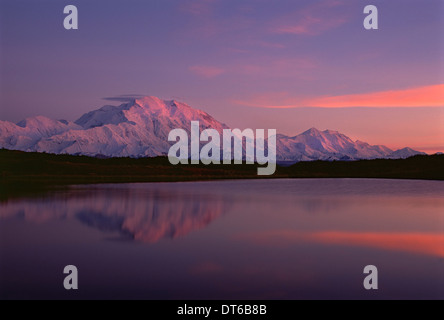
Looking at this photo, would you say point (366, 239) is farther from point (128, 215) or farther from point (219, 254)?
point (128, 215)

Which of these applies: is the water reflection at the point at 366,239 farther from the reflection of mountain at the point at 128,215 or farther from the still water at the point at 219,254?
the reflection of mountain at the point at 128,215

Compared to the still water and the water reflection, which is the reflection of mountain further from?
the water reflection

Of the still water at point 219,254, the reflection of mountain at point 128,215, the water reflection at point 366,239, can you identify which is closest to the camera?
the still water at point 219,254

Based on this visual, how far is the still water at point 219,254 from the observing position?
53.4 feet

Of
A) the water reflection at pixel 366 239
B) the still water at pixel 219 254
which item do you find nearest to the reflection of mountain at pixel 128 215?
the still water at pixel 219 254

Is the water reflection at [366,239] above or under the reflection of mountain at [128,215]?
under

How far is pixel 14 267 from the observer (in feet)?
64.4

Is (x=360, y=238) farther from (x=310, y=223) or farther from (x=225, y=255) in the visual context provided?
(x=225, y=255)

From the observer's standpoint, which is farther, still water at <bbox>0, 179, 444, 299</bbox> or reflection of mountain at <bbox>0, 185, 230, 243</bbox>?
reflection of mountain at <bbox>0, 185, 230, 243</bbox>

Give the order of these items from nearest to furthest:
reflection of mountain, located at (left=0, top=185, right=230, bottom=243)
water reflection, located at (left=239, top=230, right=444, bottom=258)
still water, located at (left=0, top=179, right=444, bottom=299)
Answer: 1. still water, located at (left=0, top=179, right=444, bottom=299)
2. water reflection, located at (left=239, top=230, right=444, bottom=258)
3. reflection of mountain, located at (left=0, top=185, right=230, bottom=243)

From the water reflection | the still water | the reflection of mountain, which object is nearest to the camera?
the still water

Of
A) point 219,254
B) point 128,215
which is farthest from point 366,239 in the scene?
point 128,215

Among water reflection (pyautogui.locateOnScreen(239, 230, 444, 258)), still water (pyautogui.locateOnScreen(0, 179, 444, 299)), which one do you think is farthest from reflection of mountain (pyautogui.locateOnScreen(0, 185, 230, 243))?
water reflection (pyautogui.locateOnScreen(239, 230, 444, 258))

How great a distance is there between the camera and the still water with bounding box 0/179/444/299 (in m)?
16.3
